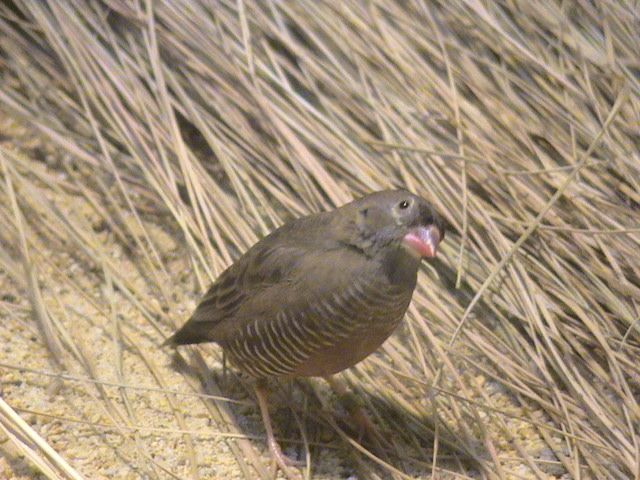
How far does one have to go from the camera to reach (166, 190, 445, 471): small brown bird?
77.8 inches

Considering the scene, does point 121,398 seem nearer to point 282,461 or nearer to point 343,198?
point 282,461

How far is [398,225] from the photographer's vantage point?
77.2 inches

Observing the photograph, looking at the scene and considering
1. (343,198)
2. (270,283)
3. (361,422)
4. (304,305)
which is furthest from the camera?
(343,198)

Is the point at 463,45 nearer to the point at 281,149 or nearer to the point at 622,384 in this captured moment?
the point at 281,149

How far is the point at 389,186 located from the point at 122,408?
37.4 inches

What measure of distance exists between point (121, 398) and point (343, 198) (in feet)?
2.67

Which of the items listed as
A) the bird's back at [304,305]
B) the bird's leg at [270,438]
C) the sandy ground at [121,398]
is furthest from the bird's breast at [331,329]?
the sandy ground at [121,398]

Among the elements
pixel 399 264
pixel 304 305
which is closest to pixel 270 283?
pixel 304 305

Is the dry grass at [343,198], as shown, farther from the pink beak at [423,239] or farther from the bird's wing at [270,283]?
the pink beak at [423,239]

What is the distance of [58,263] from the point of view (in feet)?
8.95

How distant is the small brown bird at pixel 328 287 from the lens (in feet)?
6.48

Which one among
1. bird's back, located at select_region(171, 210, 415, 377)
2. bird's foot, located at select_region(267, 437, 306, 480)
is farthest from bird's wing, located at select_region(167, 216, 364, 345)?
bird's foot, located at select_region(267, 437, 306, 480)

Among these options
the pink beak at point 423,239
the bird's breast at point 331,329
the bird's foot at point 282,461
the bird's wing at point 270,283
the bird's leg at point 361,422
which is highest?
the bird's wing at point 270,283

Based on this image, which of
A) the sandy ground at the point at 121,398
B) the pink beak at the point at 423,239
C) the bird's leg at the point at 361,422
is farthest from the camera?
the bird's leg at the point at 361,422
